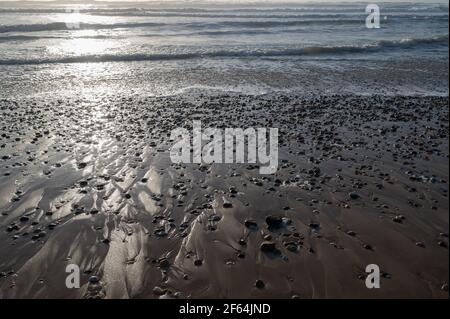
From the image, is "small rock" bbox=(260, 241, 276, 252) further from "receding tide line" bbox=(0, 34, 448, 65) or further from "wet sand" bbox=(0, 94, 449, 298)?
"receding tide line" bbox=(0, 34, 448, 65)

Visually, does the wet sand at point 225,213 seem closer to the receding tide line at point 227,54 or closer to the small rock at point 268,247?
the small rock at point 268,247

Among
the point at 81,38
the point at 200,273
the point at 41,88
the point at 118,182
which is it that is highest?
the point at 81,38

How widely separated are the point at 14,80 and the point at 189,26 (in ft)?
87.3

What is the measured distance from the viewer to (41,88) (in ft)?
59.3

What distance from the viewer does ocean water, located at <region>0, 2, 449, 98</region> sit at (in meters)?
18.5

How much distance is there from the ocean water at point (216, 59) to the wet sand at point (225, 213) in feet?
18.4

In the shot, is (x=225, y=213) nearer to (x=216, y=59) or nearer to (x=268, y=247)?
(x=268, y=247)

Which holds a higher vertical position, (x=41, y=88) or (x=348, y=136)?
(x=41, y=88)

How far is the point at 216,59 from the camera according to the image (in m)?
25.8

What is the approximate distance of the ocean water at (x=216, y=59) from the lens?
1853 cm

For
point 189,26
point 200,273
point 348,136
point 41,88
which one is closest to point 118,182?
point 200,273

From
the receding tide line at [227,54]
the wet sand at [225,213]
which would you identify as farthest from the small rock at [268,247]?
the receding tide line at [227,54]

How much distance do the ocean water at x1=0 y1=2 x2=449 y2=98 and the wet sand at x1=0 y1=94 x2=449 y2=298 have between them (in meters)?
5.60

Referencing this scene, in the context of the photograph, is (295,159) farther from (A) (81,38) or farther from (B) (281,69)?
(A) (81,38)
